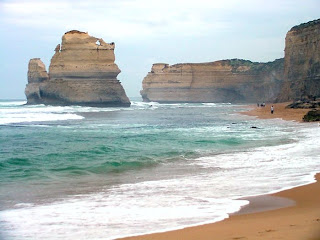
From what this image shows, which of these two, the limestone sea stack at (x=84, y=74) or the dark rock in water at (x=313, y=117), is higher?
the limestone sea stack at (x=84, y=74)

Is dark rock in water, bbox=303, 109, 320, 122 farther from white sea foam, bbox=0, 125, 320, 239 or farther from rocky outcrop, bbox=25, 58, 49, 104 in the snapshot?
rocky outcrop, bbox=25, 58, 49, 104

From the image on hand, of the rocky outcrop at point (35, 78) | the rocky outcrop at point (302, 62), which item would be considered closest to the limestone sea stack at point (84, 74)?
the rocky outcrop at point (35, 78)

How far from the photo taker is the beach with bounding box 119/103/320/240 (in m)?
5.72

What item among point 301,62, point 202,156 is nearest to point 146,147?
point 202,156

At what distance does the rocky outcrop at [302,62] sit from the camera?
52.4 m

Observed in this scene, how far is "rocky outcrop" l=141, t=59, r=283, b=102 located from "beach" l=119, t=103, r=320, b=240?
90876 mm

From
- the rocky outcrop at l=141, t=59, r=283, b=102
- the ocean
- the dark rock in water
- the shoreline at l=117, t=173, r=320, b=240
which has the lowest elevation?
the ocean

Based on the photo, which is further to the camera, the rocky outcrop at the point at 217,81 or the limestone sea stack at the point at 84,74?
the rocky outcrop at the point at 217,81

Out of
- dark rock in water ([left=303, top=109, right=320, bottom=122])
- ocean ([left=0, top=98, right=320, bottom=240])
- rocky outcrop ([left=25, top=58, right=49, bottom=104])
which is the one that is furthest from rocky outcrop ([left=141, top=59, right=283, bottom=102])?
ocean ([left=0, top=98, right=320, bottom=240])

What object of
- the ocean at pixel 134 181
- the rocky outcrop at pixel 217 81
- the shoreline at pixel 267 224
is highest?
the rocky outcrop at pixel 217 81

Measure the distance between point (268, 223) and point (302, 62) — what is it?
52.7 metres

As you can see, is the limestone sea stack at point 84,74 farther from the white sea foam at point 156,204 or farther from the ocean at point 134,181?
the white sea foam at point 156,204

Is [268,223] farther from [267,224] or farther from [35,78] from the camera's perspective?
[35,78]

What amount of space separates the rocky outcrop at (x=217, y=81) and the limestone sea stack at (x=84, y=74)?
3624 cm
